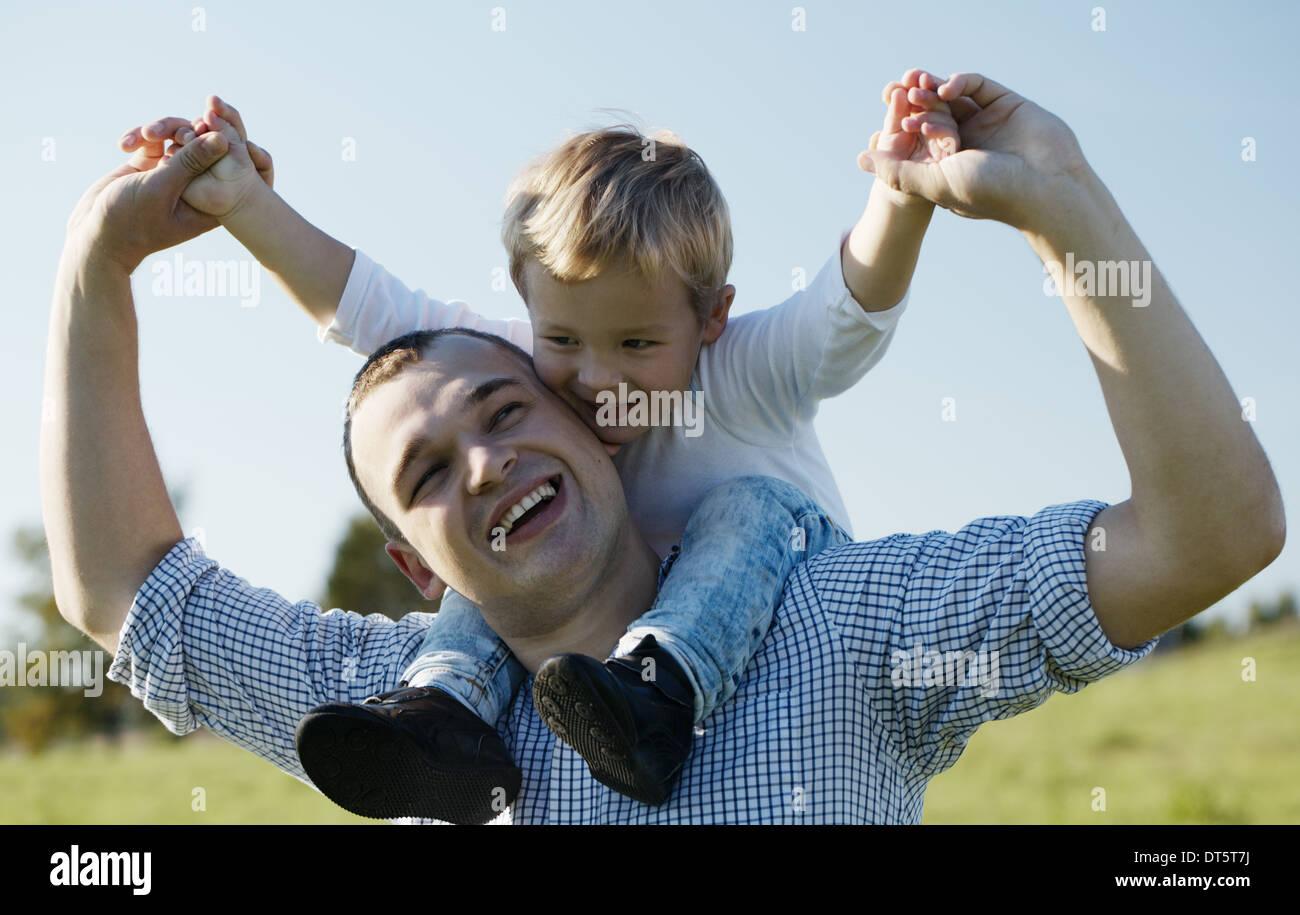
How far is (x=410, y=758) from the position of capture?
2.13 meters

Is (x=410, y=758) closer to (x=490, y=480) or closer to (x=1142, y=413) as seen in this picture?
(x=490, y=480)

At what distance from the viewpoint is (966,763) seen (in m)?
31.4

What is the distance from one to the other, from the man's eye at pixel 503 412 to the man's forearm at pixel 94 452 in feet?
2.66

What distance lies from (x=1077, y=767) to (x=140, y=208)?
3168 cm

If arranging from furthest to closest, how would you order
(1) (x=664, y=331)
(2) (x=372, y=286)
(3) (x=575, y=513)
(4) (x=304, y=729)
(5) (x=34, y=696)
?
(5) (x=34, y=696), (2) (x=372, y=286), (1) (x=664, y=331), (3) (x=575, y=513), (4) (x=304, y=729)

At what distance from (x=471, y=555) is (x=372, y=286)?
0.92 metres

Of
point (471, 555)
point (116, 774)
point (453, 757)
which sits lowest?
point (116, 774)

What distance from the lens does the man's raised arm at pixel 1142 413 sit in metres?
1.79

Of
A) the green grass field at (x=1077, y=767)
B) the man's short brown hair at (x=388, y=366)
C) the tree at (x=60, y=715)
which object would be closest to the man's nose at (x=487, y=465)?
the man's short brown hair at (x=388, y=366)

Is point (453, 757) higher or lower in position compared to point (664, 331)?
lower

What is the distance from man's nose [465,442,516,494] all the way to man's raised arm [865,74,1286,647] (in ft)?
3.23

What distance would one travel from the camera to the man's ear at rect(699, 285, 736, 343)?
2.94 metres
